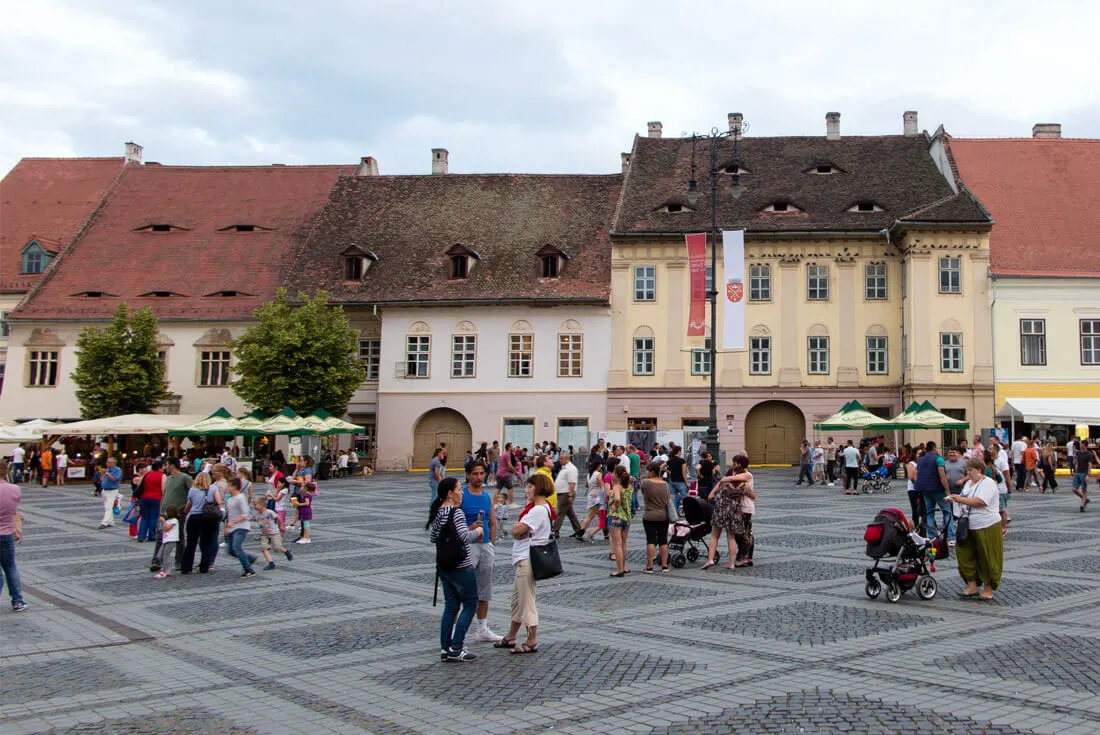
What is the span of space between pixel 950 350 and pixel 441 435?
2189 cm

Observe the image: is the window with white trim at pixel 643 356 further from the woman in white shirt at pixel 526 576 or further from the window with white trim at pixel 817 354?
the woman in white shirt at pixel 526 576

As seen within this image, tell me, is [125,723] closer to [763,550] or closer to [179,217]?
[763,550]

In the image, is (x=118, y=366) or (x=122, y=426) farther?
(x=118, y=366)

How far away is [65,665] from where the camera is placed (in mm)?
9062

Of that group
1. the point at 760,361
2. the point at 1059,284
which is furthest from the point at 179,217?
the point at 1059,284

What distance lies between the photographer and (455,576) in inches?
354

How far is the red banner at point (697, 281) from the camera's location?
104 feet

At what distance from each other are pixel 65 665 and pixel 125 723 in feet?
7.60

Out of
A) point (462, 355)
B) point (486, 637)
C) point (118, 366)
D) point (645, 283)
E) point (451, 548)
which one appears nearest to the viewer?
point (451, 548)

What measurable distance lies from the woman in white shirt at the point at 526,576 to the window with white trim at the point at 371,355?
1429 inches

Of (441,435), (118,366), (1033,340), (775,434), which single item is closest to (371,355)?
(441,435)

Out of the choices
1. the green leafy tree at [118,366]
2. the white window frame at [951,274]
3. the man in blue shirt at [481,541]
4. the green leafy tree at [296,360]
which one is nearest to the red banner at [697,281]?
the white window frame at [951,274]

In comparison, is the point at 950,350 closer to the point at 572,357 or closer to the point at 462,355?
the point at 572,357

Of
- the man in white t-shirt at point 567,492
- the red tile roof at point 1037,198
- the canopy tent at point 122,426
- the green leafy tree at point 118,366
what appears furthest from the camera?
the green leafy tree at point 118,366
